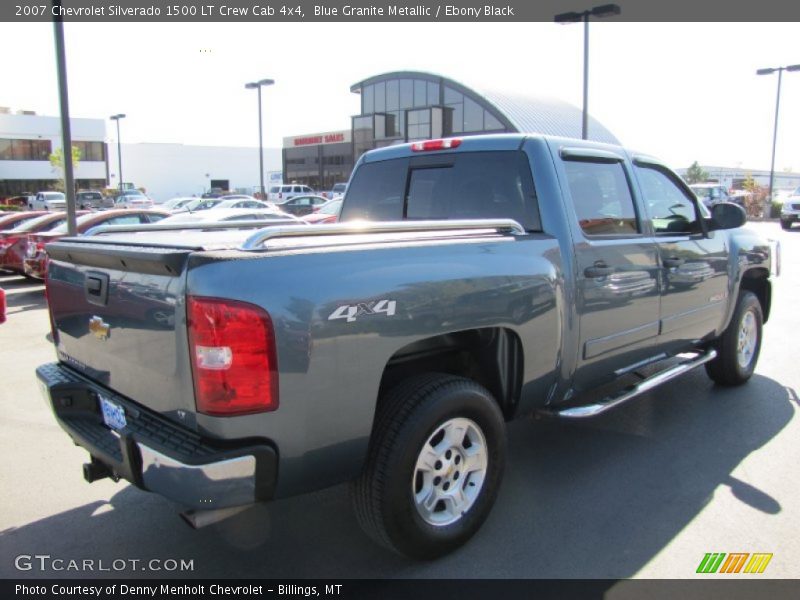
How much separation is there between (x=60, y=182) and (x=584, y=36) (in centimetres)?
4875

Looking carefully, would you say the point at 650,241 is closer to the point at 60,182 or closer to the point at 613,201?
the point at 613,201

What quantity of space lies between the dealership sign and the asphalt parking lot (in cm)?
5871

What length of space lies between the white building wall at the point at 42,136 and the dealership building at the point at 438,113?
23584mm

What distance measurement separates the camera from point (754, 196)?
40.8 meters

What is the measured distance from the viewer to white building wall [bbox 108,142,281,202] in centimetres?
7638

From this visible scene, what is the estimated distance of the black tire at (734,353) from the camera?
5621mm

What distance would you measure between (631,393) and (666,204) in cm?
166

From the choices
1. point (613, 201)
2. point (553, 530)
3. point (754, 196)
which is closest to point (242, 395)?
point (553, 530)

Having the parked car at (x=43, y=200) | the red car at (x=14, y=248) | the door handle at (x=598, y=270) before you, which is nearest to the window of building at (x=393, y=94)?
the parked car at (x=43, y=200)

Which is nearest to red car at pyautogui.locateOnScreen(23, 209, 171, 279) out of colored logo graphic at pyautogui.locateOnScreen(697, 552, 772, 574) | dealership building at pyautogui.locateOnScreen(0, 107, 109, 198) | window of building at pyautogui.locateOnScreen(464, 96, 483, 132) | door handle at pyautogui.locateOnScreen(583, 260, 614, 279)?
door handle at pyautogui.locateOnScreen(583, 260, 614, 279)

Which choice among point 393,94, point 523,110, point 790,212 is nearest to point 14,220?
point 790,212

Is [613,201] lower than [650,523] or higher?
higher

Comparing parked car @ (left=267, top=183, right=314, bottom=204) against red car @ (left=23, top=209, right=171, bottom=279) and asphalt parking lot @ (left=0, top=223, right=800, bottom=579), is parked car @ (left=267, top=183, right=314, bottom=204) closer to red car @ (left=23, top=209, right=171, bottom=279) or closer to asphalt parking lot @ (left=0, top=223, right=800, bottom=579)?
red car @ (left=23, top=209, right=171, bottom=279)

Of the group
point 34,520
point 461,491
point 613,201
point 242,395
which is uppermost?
point 613,201
